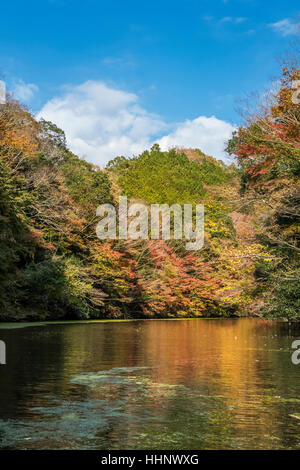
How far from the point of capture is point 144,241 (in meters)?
49.5

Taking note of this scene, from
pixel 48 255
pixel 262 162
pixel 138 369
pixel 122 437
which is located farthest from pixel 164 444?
pixel 48 255

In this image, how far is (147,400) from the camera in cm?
927

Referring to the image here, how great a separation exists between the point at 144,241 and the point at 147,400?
40321mm

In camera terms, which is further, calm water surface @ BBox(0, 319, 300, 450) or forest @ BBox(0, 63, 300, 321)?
forest @ BBox(0, 63, 300, 321)

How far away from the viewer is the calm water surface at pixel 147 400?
6.72m

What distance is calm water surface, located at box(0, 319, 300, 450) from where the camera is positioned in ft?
22.0

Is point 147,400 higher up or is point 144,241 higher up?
point 144,241

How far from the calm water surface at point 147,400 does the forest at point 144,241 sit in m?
9.46

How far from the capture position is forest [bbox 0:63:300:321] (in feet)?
82.8

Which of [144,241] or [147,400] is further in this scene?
[144,241]

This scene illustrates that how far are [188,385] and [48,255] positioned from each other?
26.2 meters

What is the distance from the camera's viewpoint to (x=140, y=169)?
229ft

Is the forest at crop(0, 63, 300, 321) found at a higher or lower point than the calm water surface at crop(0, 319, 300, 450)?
higher

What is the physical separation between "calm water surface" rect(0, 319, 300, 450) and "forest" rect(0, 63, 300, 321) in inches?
372
